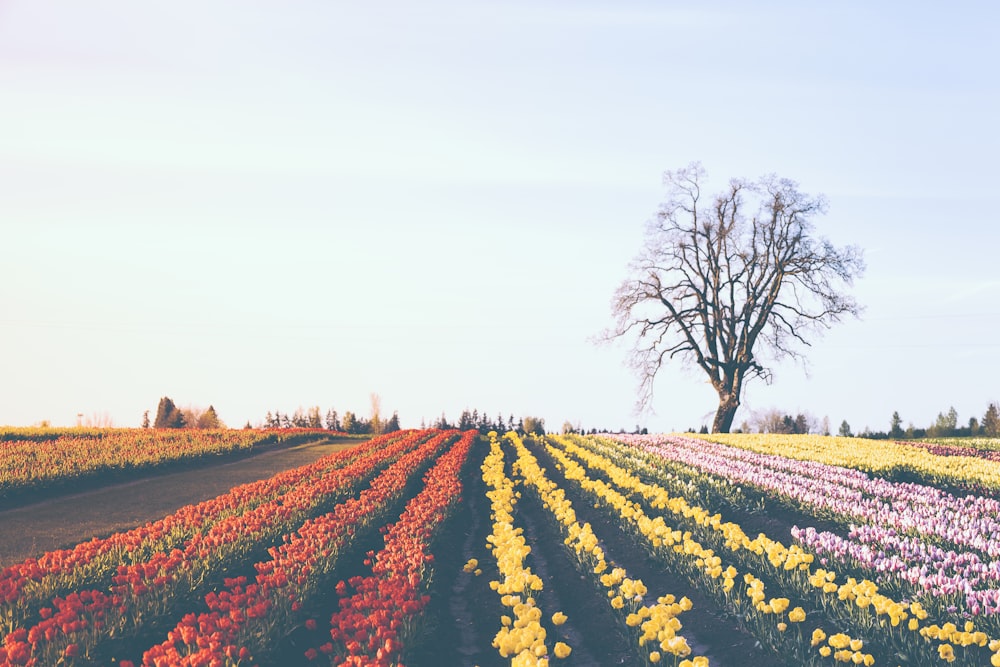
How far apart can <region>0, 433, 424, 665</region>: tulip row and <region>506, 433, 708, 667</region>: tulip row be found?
4353 millimetres

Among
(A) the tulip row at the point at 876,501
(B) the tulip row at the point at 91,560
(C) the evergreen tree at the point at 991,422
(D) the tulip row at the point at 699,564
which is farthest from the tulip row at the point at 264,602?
(C) the evergreen tree at the point at 991,422

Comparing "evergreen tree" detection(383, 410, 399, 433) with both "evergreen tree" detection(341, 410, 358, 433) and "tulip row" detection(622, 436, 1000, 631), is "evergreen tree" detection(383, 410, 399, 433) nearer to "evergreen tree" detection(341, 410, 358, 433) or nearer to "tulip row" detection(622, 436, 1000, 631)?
"evergreen tree" detection(341, 410, 358, 433)

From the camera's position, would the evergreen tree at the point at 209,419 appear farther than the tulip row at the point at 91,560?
Yes

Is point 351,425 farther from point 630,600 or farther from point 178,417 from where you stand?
point 630,600

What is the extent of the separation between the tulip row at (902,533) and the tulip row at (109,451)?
657 inches

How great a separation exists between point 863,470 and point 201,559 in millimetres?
16126

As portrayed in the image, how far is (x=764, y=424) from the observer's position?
72.1m

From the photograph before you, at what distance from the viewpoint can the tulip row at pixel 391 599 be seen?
236 inches

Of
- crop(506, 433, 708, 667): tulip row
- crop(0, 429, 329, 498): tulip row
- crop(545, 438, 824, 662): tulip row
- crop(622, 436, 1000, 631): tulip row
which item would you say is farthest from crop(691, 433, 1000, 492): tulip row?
crop(0, 429, 329, 498): tulip row

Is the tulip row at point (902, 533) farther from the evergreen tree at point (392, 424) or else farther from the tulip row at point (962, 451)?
the evergreen tree at point (392, 424)

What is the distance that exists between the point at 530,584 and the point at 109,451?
865 inches

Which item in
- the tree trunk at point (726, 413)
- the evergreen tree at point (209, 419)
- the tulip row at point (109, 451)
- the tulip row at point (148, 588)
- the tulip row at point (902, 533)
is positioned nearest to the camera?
the tulip row at point (148, 588)

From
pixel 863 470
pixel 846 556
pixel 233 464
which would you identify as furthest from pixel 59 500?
pixel 863 470

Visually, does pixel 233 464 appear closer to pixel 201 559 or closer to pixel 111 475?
pixel 111 475
